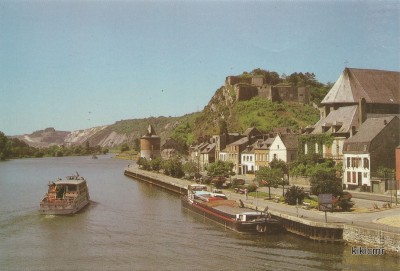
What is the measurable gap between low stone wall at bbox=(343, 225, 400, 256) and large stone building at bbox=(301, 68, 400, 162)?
29.6 m

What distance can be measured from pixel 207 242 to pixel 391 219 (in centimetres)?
1346

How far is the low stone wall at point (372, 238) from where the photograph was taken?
103 feet

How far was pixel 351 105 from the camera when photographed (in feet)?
237

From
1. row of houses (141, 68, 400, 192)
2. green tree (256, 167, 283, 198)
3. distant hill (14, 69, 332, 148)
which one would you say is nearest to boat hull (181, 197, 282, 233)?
green tree (256, 167, 283, 198)

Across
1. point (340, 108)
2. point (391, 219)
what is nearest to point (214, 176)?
point (340, 108)

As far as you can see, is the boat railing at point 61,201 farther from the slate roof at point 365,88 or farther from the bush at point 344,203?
the slate roof at point 365,88

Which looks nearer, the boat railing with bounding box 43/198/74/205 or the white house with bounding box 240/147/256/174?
the boat railing with bounding box 43/198/74/205

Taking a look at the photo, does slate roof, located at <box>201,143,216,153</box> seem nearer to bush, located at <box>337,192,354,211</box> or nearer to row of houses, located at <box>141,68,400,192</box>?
row of houses, located at <box>141,68,400,192</box>

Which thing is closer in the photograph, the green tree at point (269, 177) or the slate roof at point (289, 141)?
the green tree at point (269, 177)

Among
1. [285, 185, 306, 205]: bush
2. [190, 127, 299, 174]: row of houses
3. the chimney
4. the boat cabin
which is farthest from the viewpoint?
[190, 127, 299, 174]: row of houses

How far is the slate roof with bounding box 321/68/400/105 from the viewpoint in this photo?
73688 millimetres

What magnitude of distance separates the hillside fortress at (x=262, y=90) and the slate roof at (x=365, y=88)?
6107 centimetres

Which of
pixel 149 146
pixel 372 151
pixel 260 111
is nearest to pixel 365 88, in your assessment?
pixel 372 151

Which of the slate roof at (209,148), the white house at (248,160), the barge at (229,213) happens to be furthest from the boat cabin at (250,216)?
the slate roof at (209,148)
